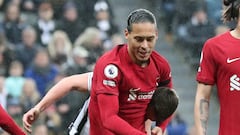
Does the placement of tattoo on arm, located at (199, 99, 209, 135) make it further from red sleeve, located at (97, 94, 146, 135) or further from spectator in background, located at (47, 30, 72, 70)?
spectator in background, located at (47, 30, 72, 70)

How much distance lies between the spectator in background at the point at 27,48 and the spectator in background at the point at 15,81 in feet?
0.80

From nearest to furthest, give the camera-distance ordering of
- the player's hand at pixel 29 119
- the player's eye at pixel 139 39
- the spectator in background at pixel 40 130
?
the player's eye at pixel 139 39 → the player's hand at pixel 29 119 → the spectator in background at pixel 40 130

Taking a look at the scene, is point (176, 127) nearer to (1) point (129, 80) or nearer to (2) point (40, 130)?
(2) point (40, 130)

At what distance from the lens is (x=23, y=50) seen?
12.2 metres

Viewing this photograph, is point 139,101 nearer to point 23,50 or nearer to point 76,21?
point 23,50

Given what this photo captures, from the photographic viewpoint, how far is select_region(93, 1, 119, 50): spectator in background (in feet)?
43.5

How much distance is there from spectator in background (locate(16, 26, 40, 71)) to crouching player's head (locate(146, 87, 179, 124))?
5868 millimetres

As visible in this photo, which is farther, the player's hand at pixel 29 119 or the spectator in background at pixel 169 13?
the spectator in background at pixel 169 13

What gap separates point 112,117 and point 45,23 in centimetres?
723

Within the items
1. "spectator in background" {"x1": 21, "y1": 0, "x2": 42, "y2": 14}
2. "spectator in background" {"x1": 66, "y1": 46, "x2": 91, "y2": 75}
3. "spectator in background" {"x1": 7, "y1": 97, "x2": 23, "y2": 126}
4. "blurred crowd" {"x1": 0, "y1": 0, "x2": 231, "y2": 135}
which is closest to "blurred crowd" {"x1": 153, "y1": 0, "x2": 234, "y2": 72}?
"blurred crowd" {"x1": 0, "y1": 0, "x2": 231, "y2": 135}

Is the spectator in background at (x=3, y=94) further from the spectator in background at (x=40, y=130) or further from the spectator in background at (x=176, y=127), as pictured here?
the spectator in background at (x=176, y=127)

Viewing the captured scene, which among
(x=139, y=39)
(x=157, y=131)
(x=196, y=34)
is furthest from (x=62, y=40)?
(x=139, y=39)

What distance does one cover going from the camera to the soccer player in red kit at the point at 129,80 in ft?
19.5

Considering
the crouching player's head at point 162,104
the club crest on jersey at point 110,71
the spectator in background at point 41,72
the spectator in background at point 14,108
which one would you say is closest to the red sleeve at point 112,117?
the club crest on jersey at point 110,71
